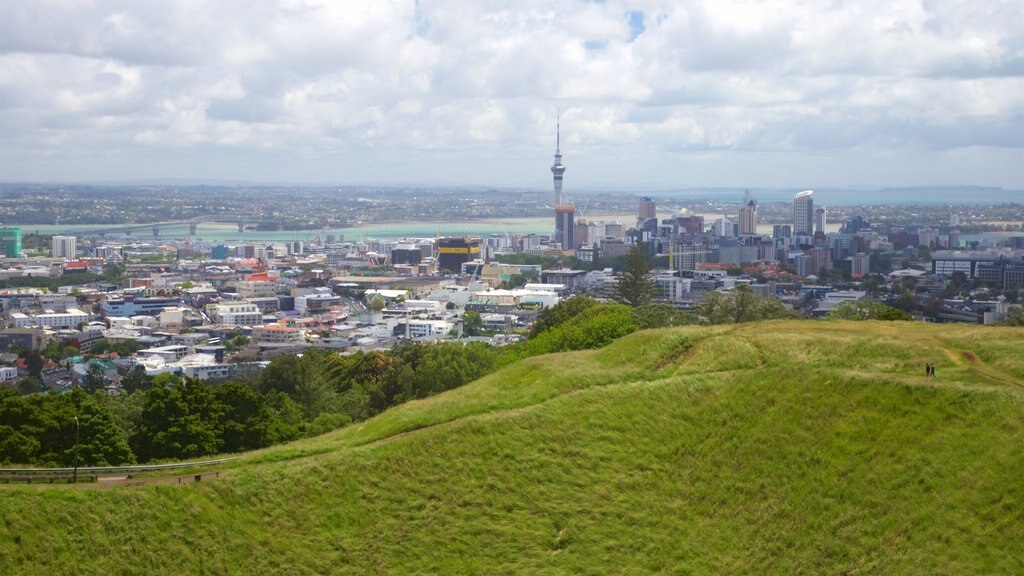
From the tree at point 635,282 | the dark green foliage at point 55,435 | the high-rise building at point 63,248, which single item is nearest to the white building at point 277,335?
the tree at point 635,282

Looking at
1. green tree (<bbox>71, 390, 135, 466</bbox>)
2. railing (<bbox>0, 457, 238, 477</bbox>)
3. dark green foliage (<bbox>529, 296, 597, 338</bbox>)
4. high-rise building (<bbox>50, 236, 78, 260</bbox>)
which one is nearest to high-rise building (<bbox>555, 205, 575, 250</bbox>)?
high-rise building (<bbox>50, 236, 78, 260</bbox>)

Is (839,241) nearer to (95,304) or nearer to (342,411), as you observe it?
(95,304)

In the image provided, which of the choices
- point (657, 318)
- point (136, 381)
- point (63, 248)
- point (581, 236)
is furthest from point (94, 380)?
point (581, 236)

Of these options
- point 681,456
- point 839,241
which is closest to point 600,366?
point 681,456

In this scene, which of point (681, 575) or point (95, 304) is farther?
point (95, 304)

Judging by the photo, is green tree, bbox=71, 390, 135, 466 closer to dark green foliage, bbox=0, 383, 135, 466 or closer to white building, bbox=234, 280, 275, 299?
dark green foliage, bbox=0, 383, 135, 466

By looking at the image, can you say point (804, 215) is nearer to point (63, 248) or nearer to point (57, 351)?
point (63, 248)
